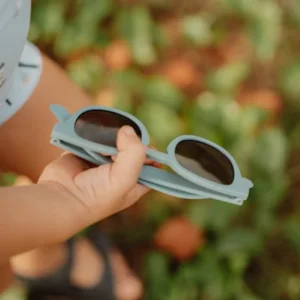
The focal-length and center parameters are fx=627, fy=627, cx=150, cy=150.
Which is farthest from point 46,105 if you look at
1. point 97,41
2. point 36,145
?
point 97,41

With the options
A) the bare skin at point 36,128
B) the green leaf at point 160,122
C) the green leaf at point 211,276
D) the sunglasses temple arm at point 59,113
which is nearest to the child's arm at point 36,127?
the bare skin at point 36,128

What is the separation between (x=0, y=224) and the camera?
2.01 ft

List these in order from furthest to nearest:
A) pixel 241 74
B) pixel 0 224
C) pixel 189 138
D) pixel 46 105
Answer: pixel 241 74 < pixel 46 105 < pixel 189 138 < pixel 0 224

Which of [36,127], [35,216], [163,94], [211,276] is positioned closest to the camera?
[35,216]

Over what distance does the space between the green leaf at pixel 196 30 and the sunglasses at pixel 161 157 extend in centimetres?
75

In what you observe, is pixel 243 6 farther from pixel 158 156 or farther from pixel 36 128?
pixel 158 156

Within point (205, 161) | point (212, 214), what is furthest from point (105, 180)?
point (212, 214)

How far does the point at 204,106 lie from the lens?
4.27ft

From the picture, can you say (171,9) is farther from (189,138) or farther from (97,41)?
(189,138)

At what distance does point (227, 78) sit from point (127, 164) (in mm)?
768

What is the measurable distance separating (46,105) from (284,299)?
672 mm

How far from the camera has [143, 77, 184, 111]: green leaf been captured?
4.33 ft

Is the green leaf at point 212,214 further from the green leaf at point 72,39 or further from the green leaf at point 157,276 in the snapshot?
the green leaf at point 72,39

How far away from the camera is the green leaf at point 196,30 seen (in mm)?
1431
